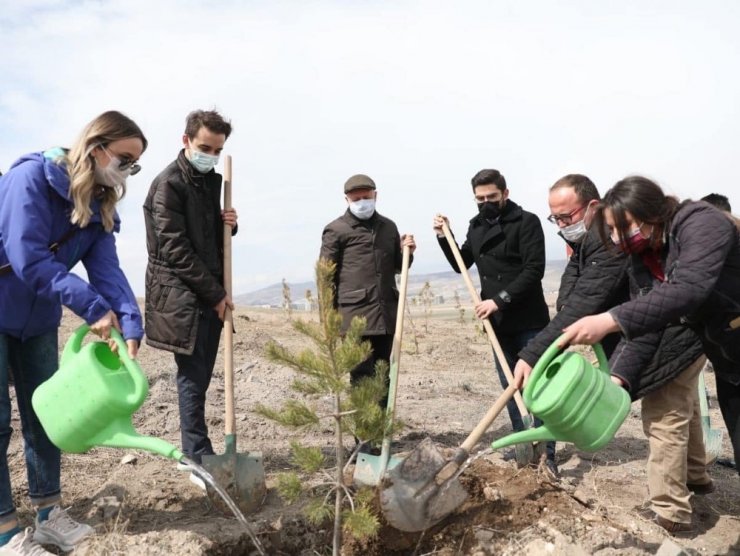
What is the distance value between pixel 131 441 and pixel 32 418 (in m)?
0.75

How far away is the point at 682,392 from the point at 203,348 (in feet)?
7.76

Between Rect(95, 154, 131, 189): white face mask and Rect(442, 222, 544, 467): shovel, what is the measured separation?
203cm

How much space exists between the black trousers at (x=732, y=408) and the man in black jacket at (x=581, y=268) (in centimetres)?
65

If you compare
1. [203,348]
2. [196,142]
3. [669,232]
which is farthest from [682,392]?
[196,142]

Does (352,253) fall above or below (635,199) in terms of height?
below

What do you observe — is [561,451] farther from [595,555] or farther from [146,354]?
[146,354]

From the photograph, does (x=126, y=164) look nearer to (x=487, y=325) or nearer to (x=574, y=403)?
(x=574, y=403)

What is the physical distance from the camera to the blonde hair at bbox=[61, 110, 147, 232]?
253 centimetres

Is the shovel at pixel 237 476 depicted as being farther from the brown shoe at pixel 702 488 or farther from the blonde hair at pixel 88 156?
the brown shoe at pixel 702 488

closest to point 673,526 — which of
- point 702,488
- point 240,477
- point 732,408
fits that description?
point 702,488

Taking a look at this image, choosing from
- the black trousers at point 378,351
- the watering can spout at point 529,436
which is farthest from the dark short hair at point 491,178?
the watering can spout at point 529,436

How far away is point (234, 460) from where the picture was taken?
10.6 ft

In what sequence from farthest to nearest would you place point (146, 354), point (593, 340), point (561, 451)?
1. point (146, 354)
2. point (561, 451)
3. point (593, 340)

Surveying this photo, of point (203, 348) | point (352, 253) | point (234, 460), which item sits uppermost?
point (352, 253)
